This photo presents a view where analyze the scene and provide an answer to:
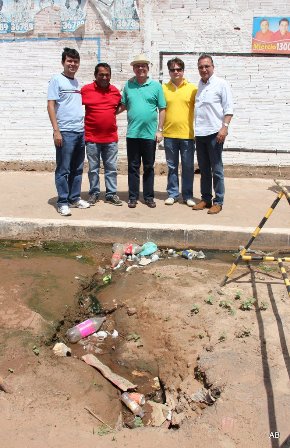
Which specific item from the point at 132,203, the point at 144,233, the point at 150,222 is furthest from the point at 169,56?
the point at 144,233

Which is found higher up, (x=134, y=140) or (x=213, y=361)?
(x=134, y=140)

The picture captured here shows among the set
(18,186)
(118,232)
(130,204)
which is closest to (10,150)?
(18,186)

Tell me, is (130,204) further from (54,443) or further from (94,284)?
(54,443)

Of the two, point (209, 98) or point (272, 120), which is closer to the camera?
point (209, 98)

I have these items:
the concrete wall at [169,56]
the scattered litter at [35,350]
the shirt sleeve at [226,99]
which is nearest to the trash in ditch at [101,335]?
the scattered litter at [35,350]

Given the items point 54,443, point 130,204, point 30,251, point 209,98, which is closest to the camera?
point 54,443

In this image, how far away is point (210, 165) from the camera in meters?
6.36

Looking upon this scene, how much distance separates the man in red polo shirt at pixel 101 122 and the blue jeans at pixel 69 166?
173 millimetres

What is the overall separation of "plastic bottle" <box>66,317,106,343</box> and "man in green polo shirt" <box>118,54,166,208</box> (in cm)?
274

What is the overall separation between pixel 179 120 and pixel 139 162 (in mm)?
764

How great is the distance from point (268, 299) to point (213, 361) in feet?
3.37

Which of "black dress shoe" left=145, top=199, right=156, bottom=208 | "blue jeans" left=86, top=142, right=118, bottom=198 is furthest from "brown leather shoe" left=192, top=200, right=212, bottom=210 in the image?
"blue jeans" left=86, top=142, right=118, bottom=198

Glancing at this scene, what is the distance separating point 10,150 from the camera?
903 centimetres

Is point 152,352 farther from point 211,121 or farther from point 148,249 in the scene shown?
point 211,121
